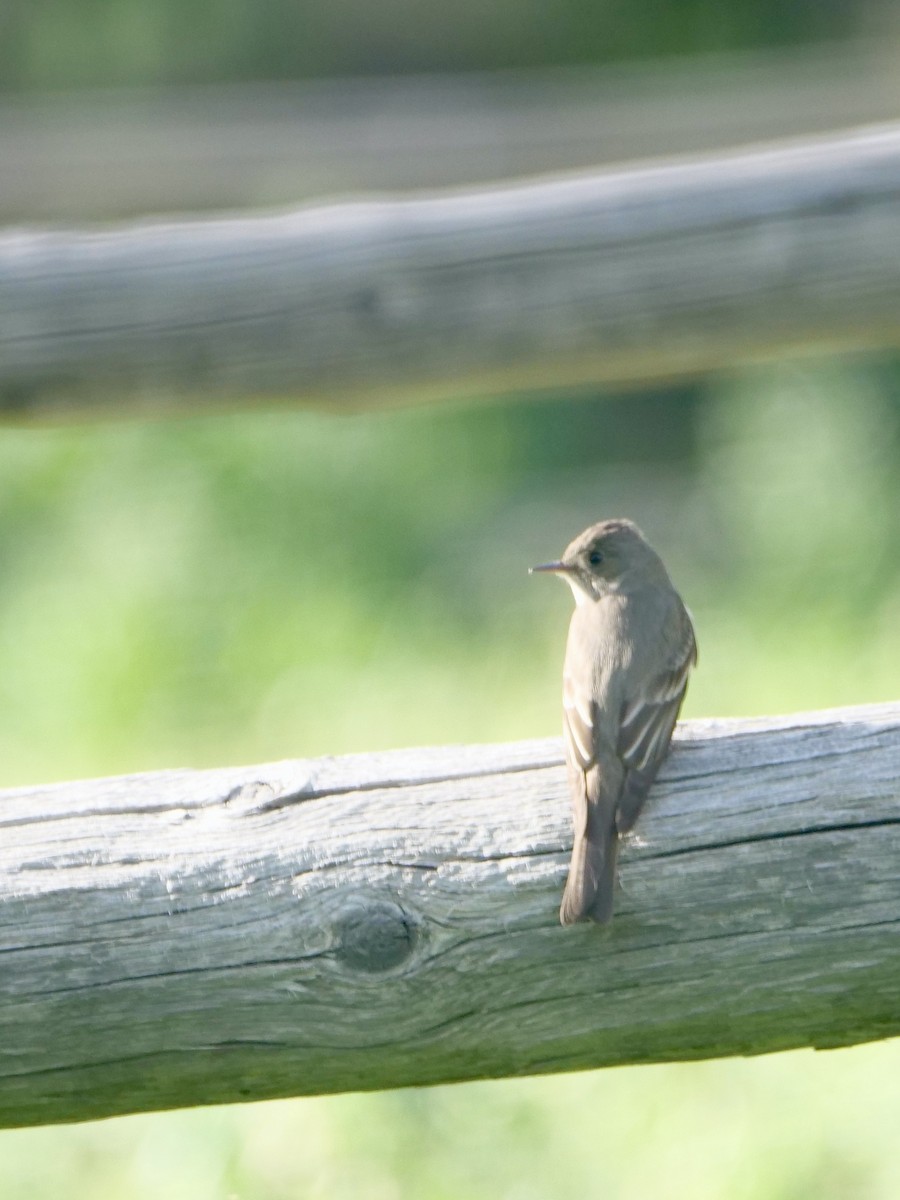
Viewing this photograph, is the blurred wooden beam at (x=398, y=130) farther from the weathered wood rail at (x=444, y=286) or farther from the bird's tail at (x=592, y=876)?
the bird's tail at (x=592, y=876)

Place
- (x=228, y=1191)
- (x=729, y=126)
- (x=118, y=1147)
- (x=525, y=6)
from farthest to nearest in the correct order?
(x=525, y=6), (x=729, y=126), (x=118, y=1147), (x=228, y=1191)

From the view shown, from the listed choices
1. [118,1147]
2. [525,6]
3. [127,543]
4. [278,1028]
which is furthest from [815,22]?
[278,1028]

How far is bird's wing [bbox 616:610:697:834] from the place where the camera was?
2906mm

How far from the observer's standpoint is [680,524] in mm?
10055

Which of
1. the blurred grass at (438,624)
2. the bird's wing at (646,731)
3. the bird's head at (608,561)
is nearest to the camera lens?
the bird's wing at (646,731)

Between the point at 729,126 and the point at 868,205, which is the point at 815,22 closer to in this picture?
the point at 729,126

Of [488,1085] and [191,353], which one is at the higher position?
[191,353]

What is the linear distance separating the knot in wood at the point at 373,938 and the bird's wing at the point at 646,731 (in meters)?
0.38

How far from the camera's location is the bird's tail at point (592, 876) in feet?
8.83

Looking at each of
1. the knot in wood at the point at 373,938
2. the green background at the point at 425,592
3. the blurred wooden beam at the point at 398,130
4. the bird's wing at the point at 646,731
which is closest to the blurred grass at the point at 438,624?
the green background at the point at 425,592

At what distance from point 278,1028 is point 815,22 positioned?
11.8 m

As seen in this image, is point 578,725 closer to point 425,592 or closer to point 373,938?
point 373,938

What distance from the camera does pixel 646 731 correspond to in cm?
331

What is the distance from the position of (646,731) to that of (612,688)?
414 millimetres
